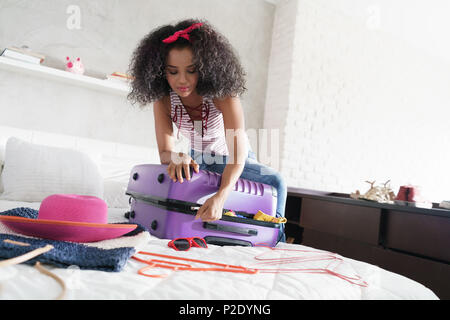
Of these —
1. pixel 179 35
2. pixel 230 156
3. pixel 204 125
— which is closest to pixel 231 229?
pixel 230 156

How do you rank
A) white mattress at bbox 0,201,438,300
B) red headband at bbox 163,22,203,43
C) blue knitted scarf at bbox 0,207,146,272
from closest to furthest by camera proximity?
white mattress at bbox 0,201,438,300, blue knitted scarf at bbox 0,207,146,272, red headband at bbox 163,22,203,43

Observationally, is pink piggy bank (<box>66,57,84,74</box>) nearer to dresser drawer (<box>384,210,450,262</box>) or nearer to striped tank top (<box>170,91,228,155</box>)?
striped tank top (<box>170,91,228,155</box>)

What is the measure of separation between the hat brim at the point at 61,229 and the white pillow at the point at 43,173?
103 centimetres

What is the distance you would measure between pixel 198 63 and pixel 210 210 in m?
0.57

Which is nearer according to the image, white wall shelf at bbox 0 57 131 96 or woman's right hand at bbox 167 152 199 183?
woman's right hand at bbox 167 152 199 183

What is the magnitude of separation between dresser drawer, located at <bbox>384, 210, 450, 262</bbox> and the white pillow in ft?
5.57

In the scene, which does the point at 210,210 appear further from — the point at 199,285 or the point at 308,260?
the point at 199,285

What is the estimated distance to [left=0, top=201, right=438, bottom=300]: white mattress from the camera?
51cm

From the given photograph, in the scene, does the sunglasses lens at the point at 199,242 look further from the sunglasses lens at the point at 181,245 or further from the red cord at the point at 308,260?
the red cord at the point at 308,260

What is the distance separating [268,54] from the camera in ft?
11.3

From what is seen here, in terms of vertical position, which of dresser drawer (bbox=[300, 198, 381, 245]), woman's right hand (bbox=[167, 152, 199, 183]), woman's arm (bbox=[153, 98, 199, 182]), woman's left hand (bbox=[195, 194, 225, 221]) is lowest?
dresser drawer (bbox=[300, 198, 381, 245])

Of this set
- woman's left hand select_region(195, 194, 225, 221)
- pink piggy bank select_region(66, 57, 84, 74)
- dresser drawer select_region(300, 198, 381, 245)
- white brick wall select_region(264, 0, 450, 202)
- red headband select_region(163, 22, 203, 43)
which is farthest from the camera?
white brick wall select_region(264, 0, 450, 202)

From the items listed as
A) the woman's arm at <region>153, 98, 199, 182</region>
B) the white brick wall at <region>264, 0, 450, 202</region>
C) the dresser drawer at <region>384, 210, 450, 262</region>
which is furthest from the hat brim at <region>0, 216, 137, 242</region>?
the white brick wall at <region>264, 0, 450, 202</region>
